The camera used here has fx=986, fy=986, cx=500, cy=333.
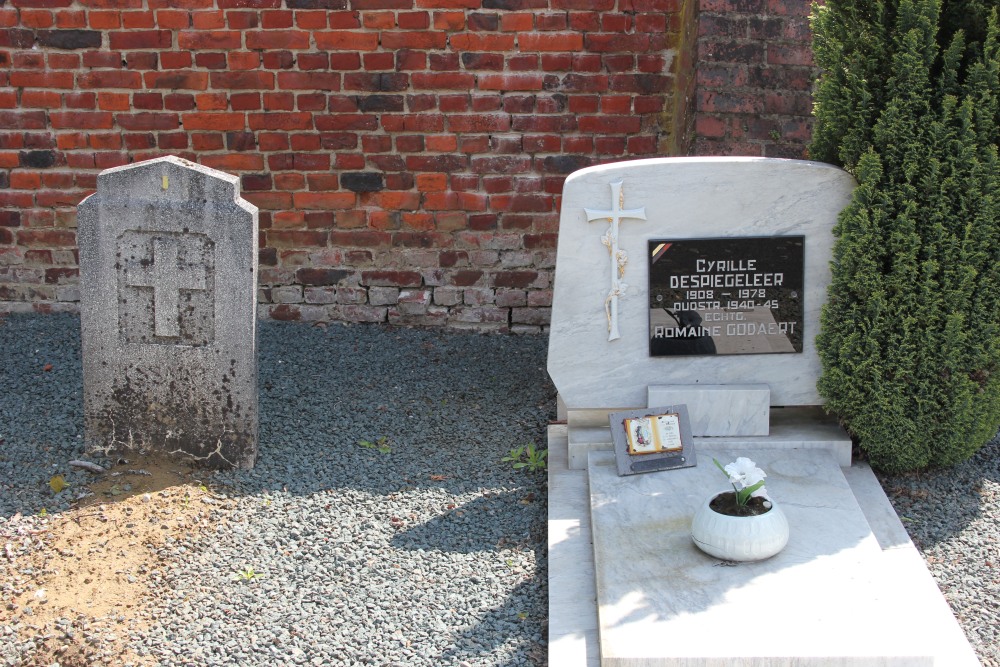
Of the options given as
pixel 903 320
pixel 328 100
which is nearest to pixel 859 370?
pixel 903 320

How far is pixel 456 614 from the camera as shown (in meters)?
3.33

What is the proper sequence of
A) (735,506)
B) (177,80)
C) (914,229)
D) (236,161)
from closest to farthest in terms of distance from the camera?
(735,506)
(914,229)
(177,80)
(236,161)

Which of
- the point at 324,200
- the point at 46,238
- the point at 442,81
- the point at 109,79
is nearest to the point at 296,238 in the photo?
the point at 324,200

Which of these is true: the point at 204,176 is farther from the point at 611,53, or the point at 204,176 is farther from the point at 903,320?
the point at 903,320

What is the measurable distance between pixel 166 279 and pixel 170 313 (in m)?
0.14

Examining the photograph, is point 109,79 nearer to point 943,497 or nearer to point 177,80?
point 177,80

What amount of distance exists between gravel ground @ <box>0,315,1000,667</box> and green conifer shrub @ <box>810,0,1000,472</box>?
0.33m

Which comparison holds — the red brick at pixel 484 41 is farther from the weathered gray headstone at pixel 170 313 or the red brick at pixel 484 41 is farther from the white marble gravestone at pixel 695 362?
the weathered gray headstone at pixel 170 313

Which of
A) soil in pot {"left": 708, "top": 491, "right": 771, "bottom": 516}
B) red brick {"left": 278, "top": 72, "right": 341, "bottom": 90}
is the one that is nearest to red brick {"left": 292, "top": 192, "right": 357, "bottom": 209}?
red brick {"left": 278, "top": 72, "right": 341, "bottom": 90}

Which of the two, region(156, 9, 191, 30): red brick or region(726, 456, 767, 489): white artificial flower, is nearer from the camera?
region(726, 456, 767, 489): white artificial flower

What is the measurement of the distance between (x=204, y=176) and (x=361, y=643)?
1954 mm

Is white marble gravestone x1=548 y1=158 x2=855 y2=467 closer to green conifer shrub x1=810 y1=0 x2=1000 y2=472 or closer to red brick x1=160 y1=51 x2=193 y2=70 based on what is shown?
green conifer shrub x1=810 y1=0 x2=1000 y2=472

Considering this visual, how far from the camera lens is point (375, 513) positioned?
3.93 metres

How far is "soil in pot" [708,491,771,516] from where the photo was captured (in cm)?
338
